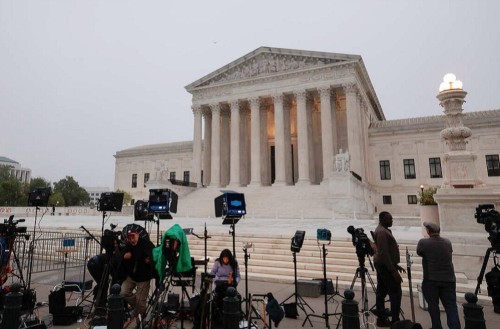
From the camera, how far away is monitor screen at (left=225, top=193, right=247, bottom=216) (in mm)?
6505

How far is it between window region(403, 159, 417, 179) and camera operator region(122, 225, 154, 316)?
39.7 meters

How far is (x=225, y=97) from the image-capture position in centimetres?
3925

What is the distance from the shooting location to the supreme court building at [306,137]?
33688 mm

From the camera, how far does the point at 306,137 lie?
3472cm

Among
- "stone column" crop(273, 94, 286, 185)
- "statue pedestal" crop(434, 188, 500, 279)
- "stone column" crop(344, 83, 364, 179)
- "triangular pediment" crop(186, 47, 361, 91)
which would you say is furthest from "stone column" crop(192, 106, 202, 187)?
"statue pedestal" crop(434, 188, 500, 279)

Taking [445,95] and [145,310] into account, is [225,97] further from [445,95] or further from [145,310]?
[145,310]

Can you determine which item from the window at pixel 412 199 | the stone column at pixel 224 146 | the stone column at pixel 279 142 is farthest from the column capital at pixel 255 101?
the window at pixel 412 199

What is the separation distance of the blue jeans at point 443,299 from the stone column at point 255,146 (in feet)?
99.9

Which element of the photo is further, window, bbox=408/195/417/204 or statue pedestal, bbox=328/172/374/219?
window, bbox=408/195/417/204

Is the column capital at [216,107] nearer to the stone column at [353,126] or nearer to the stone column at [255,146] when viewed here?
the stone column at [255,146]

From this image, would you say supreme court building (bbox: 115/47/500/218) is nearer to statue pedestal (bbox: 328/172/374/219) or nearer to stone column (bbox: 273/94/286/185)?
stone column (bbox: 273/94/286/185)

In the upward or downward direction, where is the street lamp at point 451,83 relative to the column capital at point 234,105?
downward

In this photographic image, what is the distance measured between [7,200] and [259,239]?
6086 centimetres

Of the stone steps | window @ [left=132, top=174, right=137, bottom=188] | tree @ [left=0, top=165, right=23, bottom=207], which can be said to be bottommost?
the stone steps
